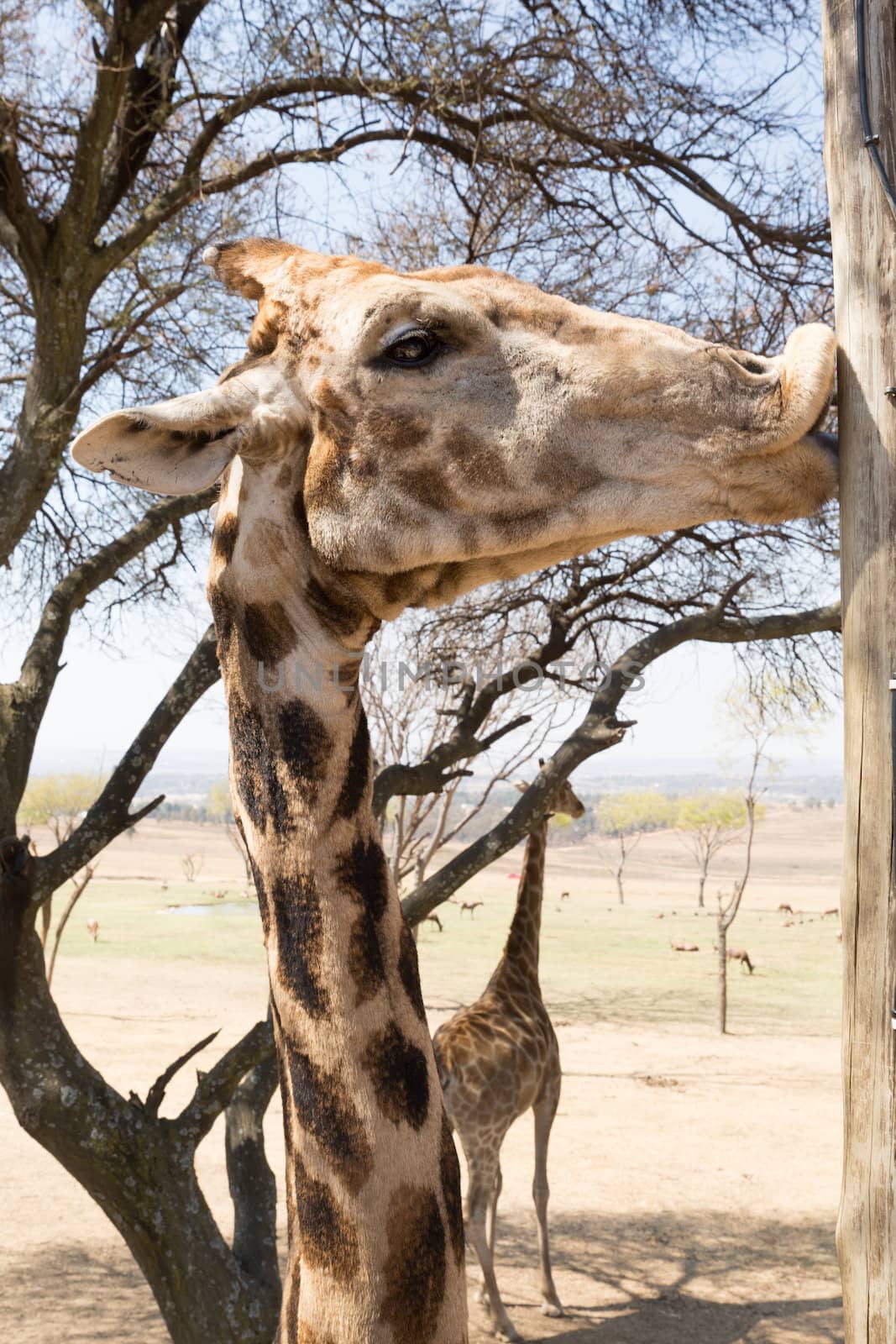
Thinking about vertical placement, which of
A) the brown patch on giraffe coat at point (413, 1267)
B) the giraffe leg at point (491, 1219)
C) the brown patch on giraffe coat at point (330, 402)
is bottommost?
the giraffe leg at point (491, 1219)

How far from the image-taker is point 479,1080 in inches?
287

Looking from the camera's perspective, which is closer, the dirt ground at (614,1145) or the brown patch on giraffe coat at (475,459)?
the brown patch on giraffe coat at (475,459)

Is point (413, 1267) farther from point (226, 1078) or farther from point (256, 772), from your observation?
point (226, 1078)

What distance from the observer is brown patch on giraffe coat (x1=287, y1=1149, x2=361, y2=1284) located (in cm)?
178

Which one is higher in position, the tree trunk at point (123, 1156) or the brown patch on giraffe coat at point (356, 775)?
the brown patch on giraffe coat at point (356, 775)

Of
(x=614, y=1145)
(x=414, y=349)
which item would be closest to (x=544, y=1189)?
(x=614, y=1145)

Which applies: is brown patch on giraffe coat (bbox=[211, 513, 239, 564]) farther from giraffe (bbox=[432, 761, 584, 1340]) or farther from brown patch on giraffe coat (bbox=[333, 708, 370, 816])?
giraffe (bbox=[432, 761, 584, 1340])

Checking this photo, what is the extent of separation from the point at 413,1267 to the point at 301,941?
523 mm

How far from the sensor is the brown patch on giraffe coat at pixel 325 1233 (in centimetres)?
178

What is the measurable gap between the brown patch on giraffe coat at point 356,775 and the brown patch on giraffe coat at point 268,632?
0.18 metres

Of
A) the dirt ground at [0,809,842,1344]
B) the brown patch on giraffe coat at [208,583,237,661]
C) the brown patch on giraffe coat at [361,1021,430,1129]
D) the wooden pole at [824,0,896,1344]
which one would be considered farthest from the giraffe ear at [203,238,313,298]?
the dirt ground at [0,809,842,1344]

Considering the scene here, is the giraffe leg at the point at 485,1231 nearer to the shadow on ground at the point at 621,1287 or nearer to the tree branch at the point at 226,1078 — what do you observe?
the shadow on ground at the point at 621,1287

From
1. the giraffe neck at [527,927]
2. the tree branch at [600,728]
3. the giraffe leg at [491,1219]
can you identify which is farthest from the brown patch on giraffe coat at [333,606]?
the giraffe leg at [491,1219]

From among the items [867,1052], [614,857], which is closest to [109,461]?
[867,1052]
